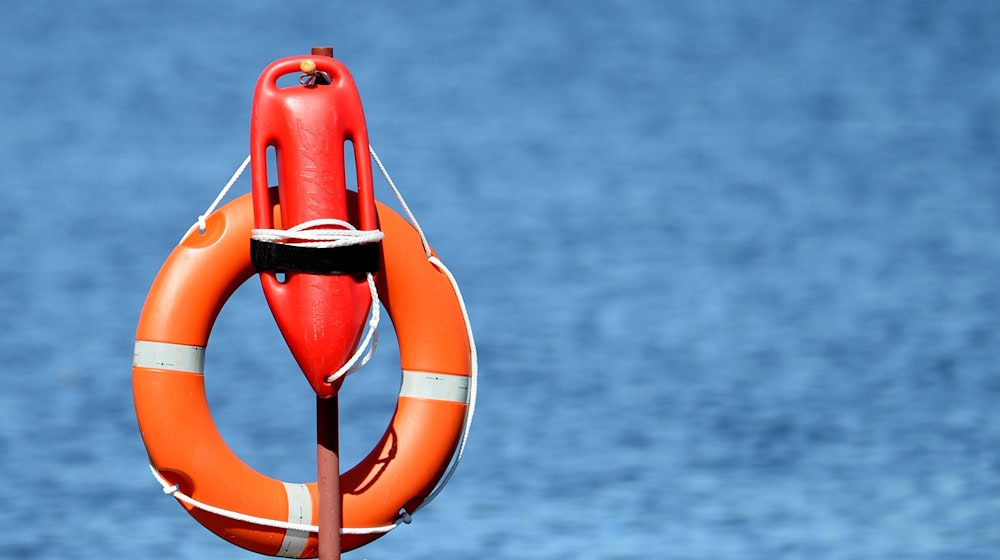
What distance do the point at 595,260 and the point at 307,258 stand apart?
14.1 ft

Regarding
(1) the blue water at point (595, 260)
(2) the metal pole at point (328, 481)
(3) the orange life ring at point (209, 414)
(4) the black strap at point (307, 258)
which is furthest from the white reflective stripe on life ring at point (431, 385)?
(1) the blue water at point (595, 260)

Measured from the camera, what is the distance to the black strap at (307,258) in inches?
106

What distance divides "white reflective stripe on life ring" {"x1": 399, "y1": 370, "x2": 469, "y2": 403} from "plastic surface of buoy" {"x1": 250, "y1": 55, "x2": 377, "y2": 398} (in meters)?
0.21

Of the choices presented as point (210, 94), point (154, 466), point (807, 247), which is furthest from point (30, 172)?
point (154, 466)

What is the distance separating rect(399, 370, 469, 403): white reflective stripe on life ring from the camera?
9.62 feet

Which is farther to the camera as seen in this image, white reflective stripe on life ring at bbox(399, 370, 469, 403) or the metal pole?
white reflective stripe on life ring at bbox(399, 370, 469, 403)

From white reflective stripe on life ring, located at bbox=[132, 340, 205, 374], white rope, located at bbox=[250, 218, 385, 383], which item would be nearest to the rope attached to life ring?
white rope, located at bbox=[250, 218, 385, 383]

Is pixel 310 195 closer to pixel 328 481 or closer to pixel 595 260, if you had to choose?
pixel 328 481

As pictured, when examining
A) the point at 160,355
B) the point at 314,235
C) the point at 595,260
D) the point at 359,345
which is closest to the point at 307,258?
the point at 314,235

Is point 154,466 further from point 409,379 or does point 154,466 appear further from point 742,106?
point 742,106

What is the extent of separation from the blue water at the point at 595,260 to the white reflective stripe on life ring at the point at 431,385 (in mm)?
1298

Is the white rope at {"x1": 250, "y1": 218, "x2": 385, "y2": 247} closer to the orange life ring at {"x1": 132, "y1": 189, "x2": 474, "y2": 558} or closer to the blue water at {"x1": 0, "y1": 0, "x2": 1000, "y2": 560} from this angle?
the orange life ring at {"x1": 132, "y1": 189, "x2": 474, "y2": 558}

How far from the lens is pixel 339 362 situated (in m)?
2.74

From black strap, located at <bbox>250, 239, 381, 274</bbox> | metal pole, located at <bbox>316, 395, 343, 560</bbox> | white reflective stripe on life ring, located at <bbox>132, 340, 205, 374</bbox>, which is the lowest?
metal pole, located at <bbox>316, 395, 343, 560</bbox>
